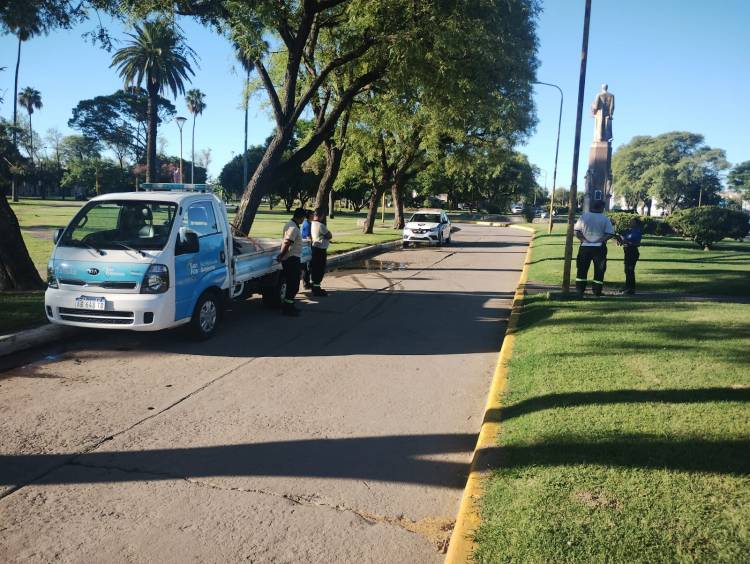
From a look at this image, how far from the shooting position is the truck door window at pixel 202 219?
784 cm

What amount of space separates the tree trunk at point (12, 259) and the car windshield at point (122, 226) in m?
3.05

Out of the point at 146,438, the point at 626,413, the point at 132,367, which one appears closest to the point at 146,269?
the point at 132,367

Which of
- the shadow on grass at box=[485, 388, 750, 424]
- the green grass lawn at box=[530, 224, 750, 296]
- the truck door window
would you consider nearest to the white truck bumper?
the truck door window

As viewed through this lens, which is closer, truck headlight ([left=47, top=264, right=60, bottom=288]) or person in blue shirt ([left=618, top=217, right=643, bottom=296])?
truck headlight ([left=47, top=264, right=60, bottom=288])

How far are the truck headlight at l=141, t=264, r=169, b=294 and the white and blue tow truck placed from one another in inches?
0.4

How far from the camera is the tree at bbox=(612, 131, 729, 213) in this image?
89562mm

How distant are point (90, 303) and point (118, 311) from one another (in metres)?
0.36

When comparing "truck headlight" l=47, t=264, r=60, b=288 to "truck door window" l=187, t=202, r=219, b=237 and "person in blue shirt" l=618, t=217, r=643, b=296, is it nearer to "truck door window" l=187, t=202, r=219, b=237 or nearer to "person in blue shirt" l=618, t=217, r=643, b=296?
"truck door window" l=187, t=202, r=219, b=237

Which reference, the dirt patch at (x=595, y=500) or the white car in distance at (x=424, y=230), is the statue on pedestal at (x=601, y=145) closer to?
the white car in distance at (x=424, y=230)

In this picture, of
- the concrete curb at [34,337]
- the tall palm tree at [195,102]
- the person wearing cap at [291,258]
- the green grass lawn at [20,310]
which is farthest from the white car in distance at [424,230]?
the tall palm tree at [195,102]

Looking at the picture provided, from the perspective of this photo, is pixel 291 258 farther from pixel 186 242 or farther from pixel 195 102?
pixel 195 102

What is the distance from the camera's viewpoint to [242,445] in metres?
4.59

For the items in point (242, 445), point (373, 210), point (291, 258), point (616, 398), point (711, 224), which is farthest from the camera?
point (373, 210)

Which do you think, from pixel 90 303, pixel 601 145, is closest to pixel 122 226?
pixel 90 303
